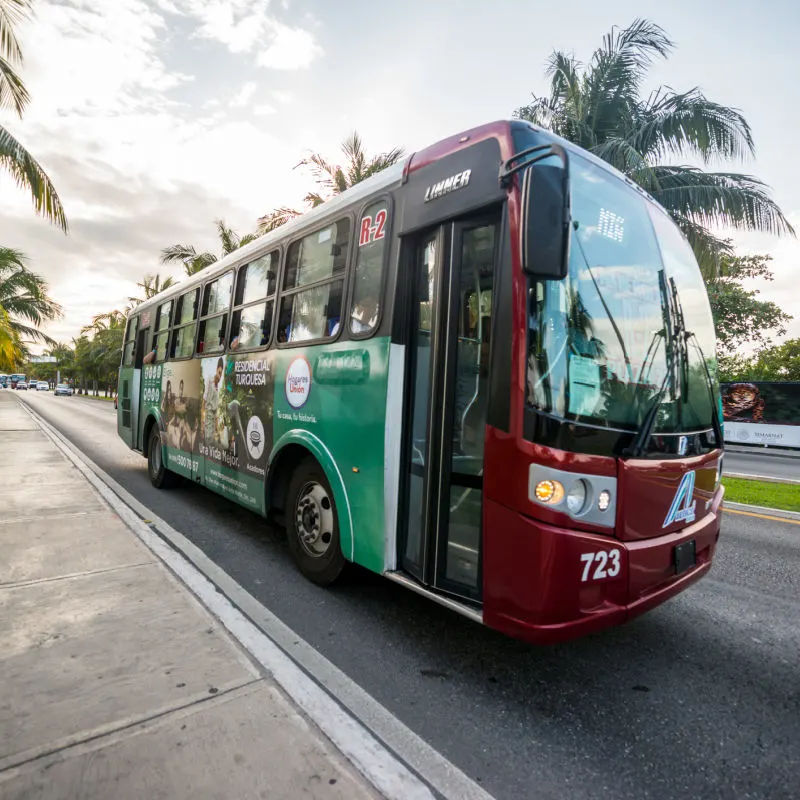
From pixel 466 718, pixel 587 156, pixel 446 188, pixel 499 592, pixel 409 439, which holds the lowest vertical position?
pixel 466 718

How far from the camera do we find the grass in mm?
7703

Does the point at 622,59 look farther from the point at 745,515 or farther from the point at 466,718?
the point at 466,718

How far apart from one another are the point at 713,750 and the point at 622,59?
17.0m

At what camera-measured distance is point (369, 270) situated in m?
3.76

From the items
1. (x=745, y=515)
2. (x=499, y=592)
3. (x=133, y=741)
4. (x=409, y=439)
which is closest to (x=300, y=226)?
(x=409, y=439)

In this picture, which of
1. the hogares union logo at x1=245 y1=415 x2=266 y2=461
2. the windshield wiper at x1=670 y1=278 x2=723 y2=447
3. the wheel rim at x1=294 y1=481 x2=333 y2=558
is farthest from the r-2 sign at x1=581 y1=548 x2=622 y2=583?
the hogares union logo at x1=245 y1=415 x2=266 y2=461

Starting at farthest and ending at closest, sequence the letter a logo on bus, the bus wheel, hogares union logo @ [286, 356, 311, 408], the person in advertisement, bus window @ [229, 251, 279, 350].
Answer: the person in advertisement < bus window @ [229, 251, 279, 350] < hogares union logo @ [286, 356, 311, 408] < the bus wheel < the letter a logo on bus

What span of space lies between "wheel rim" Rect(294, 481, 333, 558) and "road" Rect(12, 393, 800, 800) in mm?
323

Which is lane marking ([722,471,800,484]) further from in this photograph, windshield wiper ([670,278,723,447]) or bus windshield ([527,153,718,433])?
bus windshield ([527,153,718,433])

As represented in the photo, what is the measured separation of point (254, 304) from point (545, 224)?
3452 mm

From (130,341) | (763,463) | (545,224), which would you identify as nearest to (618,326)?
(545,224)

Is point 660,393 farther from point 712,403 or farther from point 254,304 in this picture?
point 254,304

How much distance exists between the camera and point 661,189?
568 inches

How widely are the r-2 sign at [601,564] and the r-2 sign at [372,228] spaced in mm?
2416
